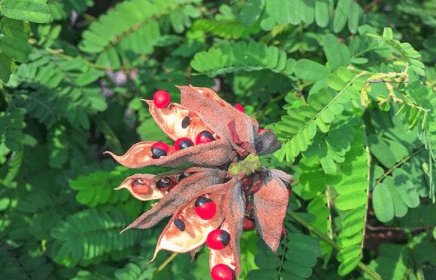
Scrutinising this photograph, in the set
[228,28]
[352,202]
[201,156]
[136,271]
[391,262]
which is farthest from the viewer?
[228,28]

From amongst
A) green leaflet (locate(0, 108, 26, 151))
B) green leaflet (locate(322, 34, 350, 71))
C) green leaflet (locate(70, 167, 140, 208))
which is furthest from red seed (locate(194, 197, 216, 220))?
green leaflet (locate(0, 108, 26, 151))

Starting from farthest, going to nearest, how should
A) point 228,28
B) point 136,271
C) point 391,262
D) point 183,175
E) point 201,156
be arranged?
point 228,28
point 391,262
point 136,271
point 183,175
point 201,156

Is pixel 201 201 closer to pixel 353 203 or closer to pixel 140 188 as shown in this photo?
pixel 140 188

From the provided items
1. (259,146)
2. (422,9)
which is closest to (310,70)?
(259,146)

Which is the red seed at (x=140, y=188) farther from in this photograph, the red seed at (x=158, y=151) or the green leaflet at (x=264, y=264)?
the green leaflet at (x=264, y=264)

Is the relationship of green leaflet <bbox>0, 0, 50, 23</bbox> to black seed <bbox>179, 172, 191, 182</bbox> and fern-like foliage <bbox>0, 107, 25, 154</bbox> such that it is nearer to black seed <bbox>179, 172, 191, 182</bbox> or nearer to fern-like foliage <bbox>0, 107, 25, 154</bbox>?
black seed <bbox>179, 172, 191, 182</bbox>
